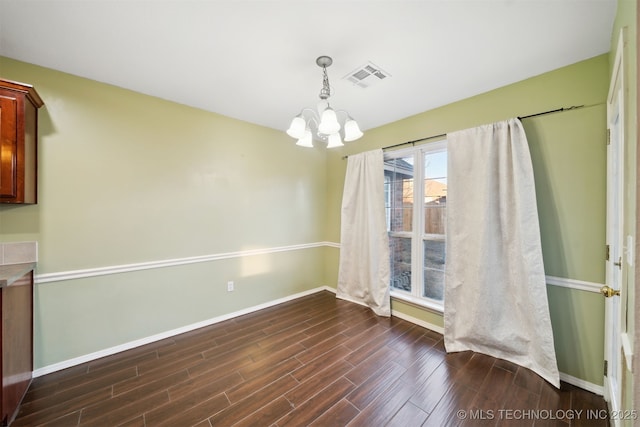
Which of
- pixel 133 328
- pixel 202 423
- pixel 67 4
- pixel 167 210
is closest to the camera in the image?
pixel 67 4

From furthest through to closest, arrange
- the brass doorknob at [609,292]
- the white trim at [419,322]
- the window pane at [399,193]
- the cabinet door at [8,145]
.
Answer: the window pane at [399,193], the white trim at [419,322], the cabinet door at [8,145], the brass doorknob at [609,292]

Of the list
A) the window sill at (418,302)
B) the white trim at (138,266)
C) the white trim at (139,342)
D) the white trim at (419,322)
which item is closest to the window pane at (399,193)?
the window sill at (418,302)

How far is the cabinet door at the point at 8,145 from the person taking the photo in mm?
1616

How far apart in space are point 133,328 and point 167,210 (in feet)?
3.87

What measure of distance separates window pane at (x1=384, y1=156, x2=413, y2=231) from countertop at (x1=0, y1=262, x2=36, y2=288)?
10.9 ft

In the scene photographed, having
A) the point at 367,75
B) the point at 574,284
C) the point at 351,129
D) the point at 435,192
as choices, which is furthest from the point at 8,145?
the point at 574,284

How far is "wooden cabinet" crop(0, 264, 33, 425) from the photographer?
1.38m

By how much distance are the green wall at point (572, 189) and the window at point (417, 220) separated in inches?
31.6

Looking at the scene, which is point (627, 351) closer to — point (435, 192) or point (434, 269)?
point (434, 269)

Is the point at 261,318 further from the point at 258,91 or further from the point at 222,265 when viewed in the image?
the point at 258,91

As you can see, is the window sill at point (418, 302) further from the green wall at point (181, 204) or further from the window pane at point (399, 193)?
the window pane at point (399, 193)

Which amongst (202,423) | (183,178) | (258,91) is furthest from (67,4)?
(202,423)

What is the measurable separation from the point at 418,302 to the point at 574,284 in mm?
1339

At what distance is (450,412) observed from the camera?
158 cm
